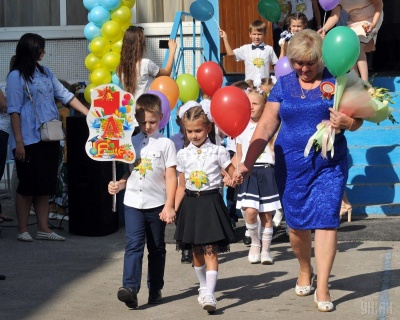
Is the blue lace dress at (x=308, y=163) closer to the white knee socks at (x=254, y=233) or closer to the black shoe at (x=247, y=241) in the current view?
the white knee socks at (x=254, y=233)

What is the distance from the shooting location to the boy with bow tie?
12.4 m

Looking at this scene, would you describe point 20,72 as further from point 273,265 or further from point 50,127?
point 273,265

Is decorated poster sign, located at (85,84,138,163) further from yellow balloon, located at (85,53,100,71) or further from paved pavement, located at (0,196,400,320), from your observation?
yellow balloon, located at (85,53,100,71)

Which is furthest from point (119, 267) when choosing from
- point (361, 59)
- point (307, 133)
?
point (361, 59)

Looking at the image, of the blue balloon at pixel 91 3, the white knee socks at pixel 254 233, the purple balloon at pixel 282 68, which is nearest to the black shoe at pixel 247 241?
the white knee socks at pixel 254 233

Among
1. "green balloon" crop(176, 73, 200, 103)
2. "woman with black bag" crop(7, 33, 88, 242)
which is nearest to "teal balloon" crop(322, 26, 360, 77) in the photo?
"woman with black bag" crop(7, 33, 88, 242)

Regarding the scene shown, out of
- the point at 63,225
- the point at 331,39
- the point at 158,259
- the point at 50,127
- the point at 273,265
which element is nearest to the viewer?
the point at 331,39

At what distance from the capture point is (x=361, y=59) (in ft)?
40.5

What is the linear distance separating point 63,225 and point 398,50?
765 centimetres

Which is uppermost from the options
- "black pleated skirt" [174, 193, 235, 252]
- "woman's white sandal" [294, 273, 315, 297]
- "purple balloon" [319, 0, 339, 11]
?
"purple balloon" [319, 0, 339, 11]

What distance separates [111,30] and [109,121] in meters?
5.32

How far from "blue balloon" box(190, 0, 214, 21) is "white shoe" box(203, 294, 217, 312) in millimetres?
6154

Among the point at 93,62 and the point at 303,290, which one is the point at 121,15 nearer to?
the point at 93,62

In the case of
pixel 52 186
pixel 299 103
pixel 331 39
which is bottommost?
pixel 52 186
